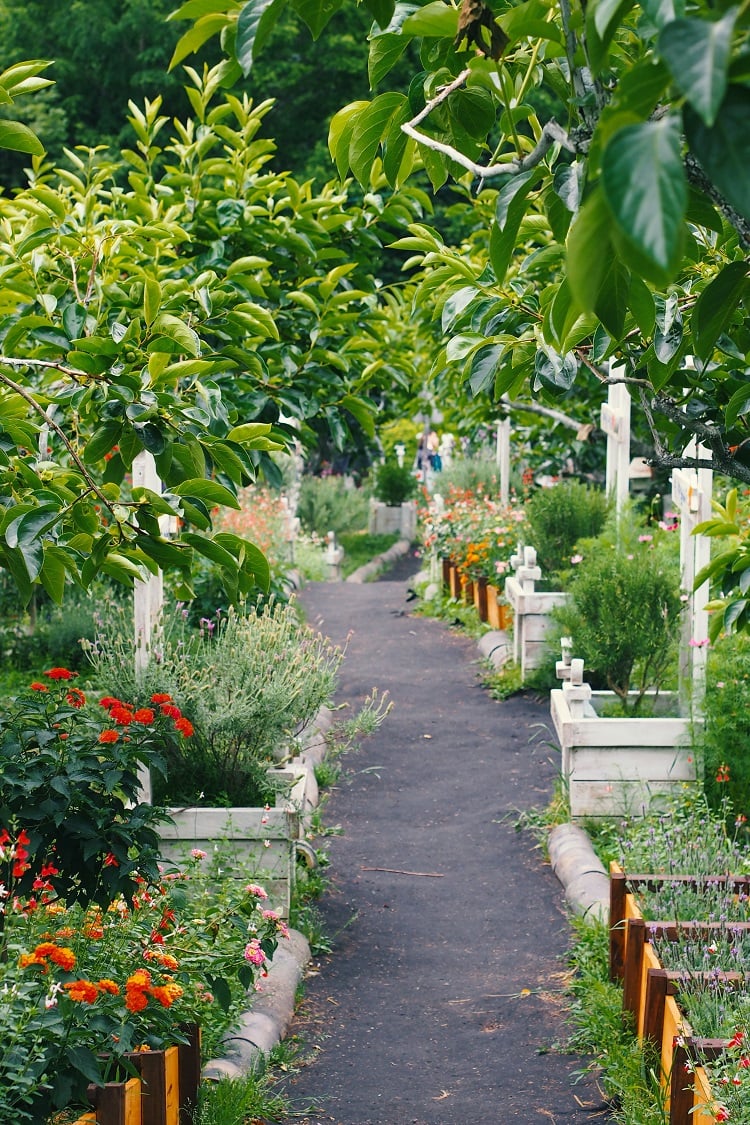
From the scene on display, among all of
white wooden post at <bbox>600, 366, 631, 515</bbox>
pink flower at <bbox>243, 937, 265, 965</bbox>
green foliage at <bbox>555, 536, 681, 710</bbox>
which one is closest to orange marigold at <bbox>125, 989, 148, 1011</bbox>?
pink flower at <bbox>243, 937, 265, 965</bbox>

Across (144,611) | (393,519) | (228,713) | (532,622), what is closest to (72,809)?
(228,713)

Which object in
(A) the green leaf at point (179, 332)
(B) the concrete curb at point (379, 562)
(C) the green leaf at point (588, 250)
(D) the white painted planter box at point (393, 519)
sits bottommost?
(B) the concrete curb at point (379, 562)

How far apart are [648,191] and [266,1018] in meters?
3.82

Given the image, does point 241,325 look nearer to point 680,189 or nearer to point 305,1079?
point 305,1079

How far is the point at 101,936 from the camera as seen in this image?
3.08 meters

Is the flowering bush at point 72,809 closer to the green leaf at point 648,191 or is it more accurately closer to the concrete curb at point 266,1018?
the concrete curb at point 266,1018

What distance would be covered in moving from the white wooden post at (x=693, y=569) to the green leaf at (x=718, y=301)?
3.90 metres

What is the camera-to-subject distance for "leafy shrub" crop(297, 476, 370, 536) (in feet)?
58.7

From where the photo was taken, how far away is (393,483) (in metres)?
20.3

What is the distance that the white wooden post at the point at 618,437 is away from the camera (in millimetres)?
6879

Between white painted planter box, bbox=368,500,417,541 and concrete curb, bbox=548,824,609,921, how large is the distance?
14.4 meters

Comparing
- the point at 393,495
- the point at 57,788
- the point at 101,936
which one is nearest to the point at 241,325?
the point at 57,788

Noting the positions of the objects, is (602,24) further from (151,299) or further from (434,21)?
(151,299)

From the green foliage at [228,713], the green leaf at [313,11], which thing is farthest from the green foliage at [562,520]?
the green leaf at [313,11]
